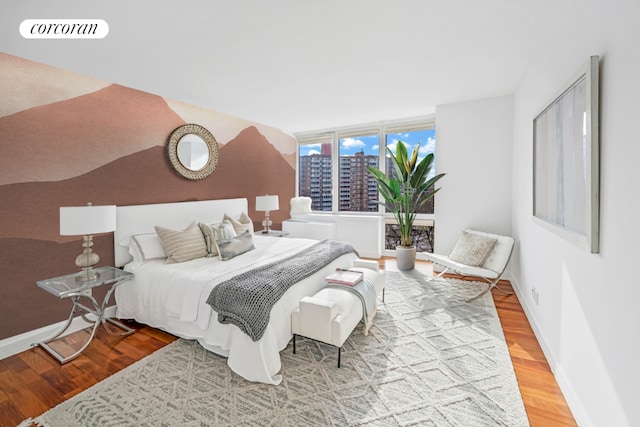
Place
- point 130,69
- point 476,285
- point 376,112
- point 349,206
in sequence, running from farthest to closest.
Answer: point 349,206
point 376,112
point 476,285
point 130,69

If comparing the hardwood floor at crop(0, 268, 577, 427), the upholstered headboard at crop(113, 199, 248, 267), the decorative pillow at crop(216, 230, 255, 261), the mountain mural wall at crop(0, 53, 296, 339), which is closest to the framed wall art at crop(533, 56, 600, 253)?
the hardwood floor at crop(0, 268, 577, 427)

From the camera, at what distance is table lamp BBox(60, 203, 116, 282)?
2.19 m

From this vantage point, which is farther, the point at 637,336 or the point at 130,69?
the point at 130,69

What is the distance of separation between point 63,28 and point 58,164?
3.95 feet

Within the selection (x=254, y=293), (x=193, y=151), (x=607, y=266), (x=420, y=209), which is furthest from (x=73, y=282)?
(x=420, y=209)

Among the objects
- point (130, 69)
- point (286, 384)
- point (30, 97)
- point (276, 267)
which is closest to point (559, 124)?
point (276, 267)

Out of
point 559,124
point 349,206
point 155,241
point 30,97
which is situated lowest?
point 155,241

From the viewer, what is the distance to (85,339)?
2607 millimetres

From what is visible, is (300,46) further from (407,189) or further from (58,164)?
(407,189)

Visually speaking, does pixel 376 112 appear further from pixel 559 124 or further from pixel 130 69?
pixel 130 69

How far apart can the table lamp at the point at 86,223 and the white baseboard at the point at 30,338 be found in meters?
0.64

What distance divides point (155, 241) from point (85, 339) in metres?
1.05

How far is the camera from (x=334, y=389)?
1.88 m

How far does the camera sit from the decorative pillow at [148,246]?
2.95m
